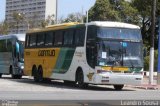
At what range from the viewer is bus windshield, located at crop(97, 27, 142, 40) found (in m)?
21.9

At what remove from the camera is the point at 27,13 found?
3317 inches

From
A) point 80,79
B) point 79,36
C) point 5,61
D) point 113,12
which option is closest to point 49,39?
point 79,36

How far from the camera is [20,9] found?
86812 millimetres

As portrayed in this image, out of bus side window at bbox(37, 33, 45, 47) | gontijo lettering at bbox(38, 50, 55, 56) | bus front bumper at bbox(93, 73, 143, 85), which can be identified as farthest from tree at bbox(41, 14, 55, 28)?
bus front bumper at bbox(93, 73, 143, 85)

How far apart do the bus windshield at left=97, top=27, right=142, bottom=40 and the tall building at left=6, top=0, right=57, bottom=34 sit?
48891mm

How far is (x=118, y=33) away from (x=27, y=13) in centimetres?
6316

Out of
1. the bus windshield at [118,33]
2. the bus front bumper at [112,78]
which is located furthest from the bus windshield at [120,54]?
the bus front bumper at [112,78]

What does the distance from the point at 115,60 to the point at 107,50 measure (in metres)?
0.60

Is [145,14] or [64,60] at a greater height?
[145,14]

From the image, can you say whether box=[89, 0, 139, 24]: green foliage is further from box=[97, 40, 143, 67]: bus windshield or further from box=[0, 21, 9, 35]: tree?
box=[97, 40, 143, 67]: bus windshield

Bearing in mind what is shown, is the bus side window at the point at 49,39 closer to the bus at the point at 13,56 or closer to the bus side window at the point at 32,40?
the bus side window at the point at 32,40

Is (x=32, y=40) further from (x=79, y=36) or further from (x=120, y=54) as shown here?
(x=120, y=54)

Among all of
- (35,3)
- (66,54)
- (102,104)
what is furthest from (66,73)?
(35,3)

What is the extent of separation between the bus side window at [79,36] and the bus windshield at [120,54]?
1.39m
